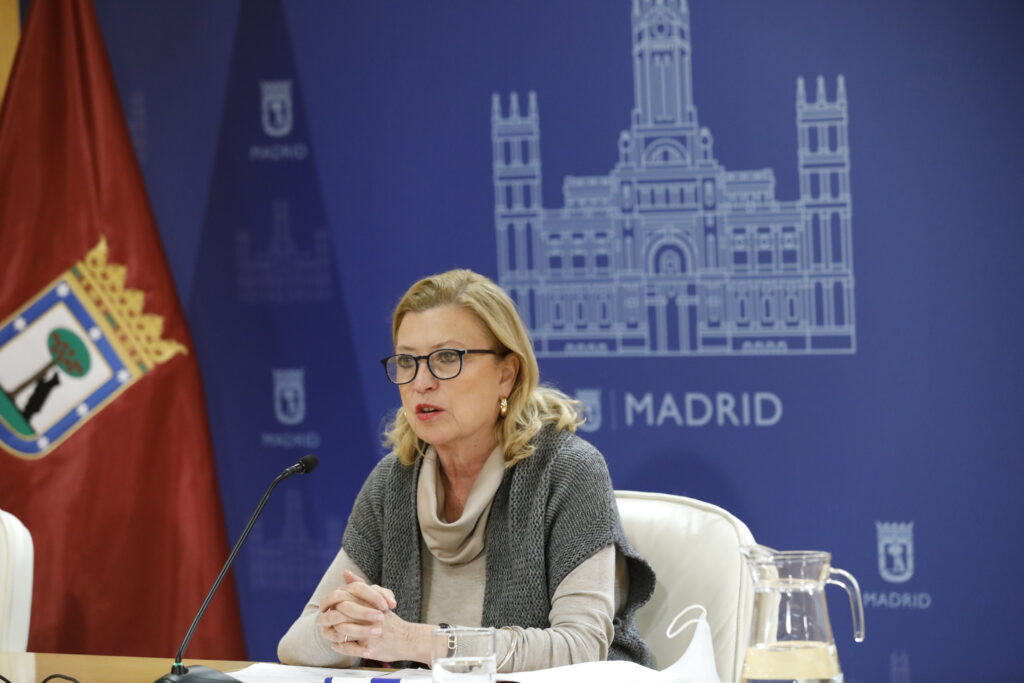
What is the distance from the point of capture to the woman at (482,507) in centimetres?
229

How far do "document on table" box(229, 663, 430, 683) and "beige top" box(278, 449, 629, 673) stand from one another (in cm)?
14

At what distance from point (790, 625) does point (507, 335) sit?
1.19 m

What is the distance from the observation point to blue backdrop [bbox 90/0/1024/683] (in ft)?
10.8

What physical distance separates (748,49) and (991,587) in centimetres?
157

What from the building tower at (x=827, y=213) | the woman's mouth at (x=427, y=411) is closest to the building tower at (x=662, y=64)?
the building tower at (x=827, y=213)

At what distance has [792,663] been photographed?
1333mm

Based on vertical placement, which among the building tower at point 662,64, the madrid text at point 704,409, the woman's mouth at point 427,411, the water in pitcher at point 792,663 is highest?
the building tower at point 662,64

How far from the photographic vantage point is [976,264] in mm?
3266

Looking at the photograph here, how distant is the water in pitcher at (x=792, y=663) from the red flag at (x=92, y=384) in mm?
2671

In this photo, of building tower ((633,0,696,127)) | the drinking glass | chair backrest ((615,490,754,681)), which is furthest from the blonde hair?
building tower ((633,0,696,127))

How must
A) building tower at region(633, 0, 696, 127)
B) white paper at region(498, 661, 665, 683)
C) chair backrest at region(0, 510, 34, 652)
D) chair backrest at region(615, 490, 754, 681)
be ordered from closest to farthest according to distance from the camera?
white paper at region(498, 661, 665, 683) < chair backrest at region(615, 490, 754, 681) < chair backrest at region(0, 510, 34, 652) < building tower at region(633, 0, 696, 127)

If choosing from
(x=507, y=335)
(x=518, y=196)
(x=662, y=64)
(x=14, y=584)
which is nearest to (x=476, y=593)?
(x=507, y=335)

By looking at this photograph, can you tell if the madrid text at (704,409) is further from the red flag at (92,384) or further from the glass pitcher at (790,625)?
the glass pitcher at (790,625)

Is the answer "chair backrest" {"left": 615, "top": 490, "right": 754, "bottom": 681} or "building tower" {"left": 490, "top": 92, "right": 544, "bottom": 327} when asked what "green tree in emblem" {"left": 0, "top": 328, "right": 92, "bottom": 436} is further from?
"chair backrest" {"left": 615, "top": 490, "right": 754, "bottom": 681}
